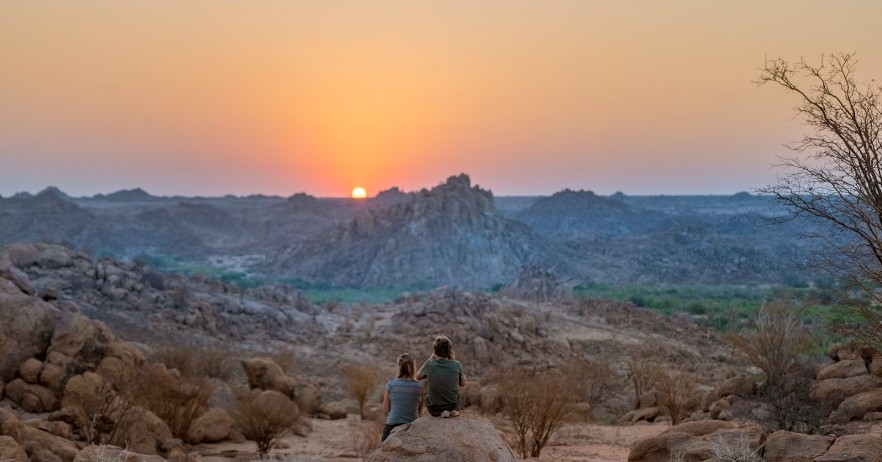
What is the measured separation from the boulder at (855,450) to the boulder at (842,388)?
20.3ft

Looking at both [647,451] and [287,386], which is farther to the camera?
[287,386]

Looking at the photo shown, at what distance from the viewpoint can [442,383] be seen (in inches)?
290

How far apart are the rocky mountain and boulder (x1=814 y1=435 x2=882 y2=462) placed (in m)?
53.4

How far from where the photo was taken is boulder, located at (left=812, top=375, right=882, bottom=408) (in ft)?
44.8

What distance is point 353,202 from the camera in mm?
139125

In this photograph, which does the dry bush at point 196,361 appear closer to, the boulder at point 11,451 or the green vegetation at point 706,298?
the boulder at point 11,451

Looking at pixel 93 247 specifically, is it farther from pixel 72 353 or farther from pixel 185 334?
pixel 72 353

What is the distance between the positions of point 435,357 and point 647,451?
3978 mm

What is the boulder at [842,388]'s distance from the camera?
13.6 meters

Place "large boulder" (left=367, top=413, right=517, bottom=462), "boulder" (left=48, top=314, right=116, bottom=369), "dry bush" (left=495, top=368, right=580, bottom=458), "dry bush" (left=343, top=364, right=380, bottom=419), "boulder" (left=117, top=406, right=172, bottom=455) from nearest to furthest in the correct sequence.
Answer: "large boulder" (left=367, top=413, right=517, bottom=462) < "boulder" (left=117, top=406, right=172, bottom=455) < "dry bush" (left=495, top=368, right=580, bottom=458) < "boulder" (left=48, top=314, right=116, bottom=369) < "dry bush" (left=343, top=364, right=380, bottom=419)

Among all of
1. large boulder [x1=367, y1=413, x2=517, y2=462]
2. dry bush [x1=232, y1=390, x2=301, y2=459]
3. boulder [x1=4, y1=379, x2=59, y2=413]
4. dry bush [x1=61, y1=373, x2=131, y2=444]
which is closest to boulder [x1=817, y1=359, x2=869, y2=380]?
large boulder [x1=367, y1=413, x2=517, y2=462]

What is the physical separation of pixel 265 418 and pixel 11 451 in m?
6.08

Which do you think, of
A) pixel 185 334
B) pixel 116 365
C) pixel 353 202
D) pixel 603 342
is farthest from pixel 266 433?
pixel 353 202

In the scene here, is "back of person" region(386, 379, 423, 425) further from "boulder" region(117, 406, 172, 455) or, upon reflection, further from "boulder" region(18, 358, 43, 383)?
"boulder" region(18, 358, 43, 383)
